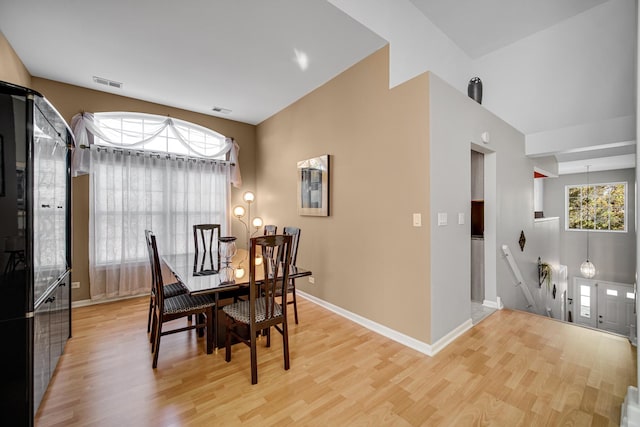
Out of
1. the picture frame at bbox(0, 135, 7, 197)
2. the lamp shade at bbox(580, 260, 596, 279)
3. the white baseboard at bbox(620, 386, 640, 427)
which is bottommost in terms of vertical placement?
the lamp shade at bbox(580, 260, 596, 279)

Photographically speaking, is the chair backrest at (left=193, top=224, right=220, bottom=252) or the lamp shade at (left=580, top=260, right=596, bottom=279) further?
the lamp shade at (left=580, top=260, right=596, bottom=279)

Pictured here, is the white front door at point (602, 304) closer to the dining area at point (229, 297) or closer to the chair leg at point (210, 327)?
the dining area at point (229, 297)

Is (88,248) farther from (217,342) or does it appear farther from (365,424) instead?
(365,424)

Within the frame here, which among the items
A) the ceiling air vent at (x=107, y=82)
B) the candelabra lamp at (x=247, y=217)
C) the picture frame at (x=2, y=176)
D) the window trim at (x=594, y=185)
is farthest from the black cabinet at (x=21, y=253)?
the window trim at (x=594, y=185)

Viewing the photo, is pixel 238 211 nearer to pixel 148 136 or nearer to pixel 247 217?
pixel 247 217

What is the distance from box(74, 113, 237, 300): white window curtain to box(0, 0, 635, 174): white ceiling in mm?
986

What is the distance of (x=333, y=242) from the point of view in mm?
3439

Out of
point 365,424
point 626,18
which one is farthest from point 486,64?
point 365,424

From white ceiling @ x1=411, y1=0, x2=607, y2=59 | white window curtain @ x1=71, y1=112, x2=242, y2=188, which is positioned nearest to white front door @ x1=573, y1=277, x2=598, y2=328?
white ceiling @ x1=411, y1=0, x2=607, y2=59

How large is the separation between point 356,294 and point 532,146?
3579 millimetres

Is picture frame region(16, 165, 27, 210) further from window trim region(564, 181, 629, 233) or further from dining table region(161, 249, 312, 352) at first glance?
window trim region(564, 181, 629, 233)

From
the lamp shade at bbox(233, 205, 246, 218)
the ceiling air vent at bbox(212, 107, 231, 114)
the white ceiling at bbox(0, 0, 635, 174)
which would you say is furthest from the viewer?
the lamp shade at bbox(233, 205, 246, 218)

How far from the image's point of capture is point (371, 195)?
2.95 meters

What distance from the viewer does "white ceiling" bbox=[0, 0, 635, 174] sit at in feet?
7.60
